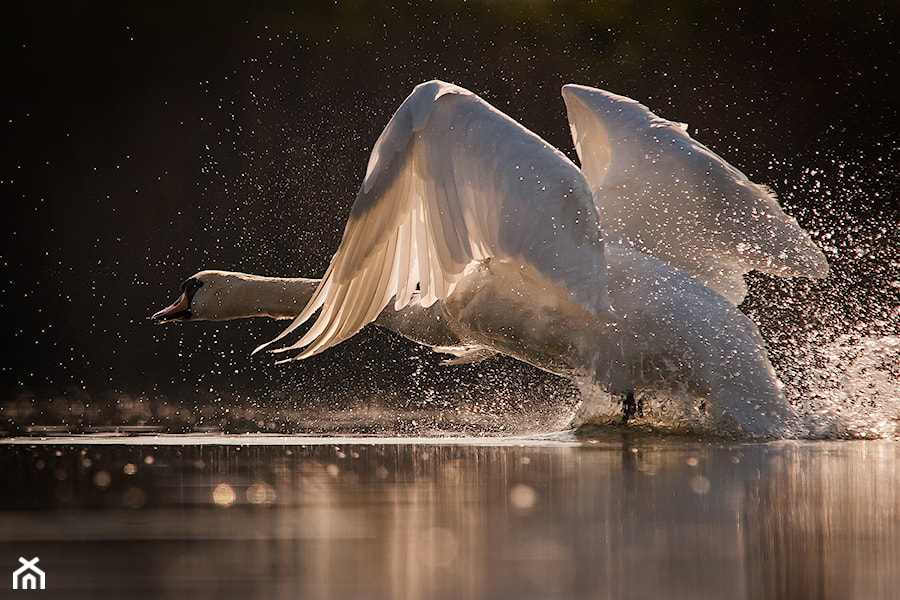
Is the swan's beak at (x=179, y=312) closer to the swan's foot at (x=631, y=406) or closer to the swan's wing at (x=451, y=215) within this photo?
the swan's wing at (x=451, y=215)

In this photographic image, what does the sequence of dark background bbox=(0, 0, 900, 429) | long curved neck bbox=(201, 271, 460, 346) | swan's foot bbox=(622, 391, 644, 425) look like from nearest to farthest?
swan's foot bbox=(622, 391, 644, 425)
long curved neck bbox=(201, 271, 460, 346)
dark background bbox=(0, 0, 900, 429)

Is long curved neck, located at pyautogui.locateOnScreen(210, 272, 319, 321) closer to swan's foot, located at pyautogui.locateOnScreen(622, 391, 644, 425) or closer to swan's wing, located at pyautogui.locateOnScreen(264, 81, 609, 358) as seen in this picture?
swan's wing, located at pyautogui.locateOnScreen(264, 81, 609, 358)

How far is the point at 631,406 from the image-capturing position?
272 inches

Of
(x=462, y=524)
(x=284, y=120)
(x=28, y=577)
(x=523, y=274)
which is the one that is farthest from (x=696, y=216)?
(x=284, y=120)

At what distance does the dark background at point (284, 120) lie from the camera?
15711mm

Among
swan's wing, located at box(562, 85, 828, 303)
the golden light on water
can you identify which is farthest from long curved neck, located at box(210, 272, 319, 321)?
A: the golden light on water

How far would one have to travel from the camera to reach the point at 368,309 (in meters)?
6.65

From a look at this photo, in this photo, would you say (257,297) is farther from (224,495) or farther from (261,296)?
(224,495)

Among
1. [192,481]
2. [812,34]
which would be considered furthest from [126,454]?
[812,34]

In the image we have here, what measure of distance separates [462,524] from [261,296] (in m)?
4.65

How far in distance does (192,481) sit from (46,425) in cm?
356

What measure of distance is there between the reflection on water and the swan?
2.57 feet

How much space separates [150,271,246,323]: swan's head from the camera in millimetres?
8133

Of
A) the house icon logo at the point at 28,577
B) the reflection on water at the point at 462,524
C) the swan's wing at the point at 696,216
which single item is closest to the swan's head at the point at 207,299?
the swan's wing at the point at 696,216
